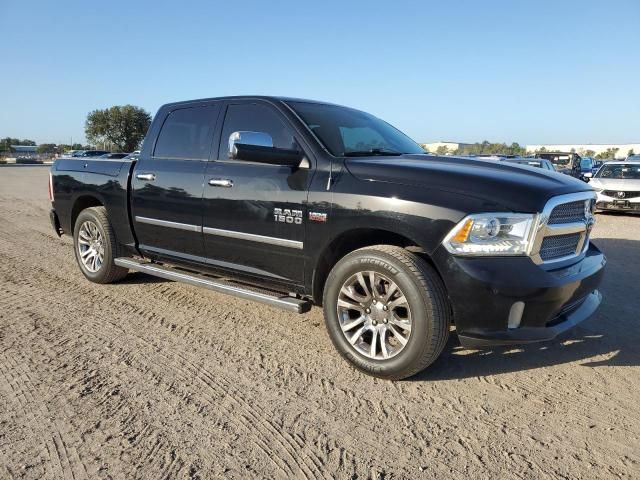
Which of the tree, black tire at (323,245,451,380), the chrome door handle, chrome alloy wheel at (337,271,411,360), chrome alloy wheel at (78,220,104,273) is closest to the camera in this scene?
black tire at (323,245,451,380)

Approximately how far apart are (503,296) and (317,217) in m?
1.36

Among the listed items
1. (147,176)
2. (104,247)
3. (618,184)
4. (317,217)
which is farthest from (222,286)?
(618,184)

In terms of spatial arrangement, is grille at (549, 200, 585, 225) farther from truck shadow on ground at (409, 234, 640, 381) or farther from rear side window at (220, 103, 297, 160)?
rear side window at (220, 103, 297, 160)

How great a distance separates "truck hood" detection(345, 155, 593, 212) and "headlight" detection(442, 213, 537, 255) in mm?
74

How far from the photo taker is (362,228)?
3.33 metres

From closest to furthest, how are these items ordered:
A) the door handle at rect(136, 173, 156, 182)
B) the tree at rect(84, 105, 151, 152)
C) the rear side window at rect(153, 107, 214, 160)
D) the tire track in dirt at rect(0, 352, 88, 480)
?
the tire track in dirt at rect(0, 352, 88, 480) < the rear side window at rect(153, 107, 214, 160) < the door handle at rect(136, 173, 156, 182) < the tree at rect(84, 105, 151, 152)

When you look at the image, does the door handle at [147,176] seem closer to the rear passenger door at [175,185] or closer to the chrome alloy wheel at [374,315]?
the rear passenger door at [175,185]

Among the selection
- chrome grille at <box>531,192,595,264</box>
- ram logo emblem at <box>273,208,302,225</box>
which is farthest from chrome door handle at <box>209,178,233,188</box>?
chrome grille at <box>531,192,595,264</box>

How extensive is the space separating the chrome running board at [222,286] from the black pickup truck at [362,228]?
0.06 ft

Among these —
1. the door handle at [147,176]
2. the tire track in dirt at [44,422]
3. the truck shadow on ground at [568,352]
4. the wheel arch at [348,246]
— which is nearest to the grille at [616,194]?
the truck shadow on ground at [568,352]

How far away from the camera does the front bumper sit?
285cm

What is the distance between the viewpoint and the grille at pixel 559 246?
9.93ft

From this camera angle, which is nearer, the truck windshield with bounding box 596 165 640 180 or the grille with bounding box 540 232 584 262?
the grille with bounding box 540 232 584 262

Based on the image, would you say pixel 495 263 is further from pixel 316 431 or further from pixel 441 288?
pixel 316 431
